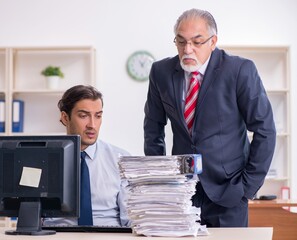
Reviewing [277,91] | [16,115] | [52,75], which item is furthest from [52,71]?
[277,91]

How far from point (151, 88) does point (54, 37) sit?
143 inches

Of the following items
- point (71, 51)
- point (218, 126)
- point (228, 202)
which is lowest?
point (228, 202)

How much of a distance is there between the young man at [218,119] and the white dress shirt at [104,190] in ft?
1.30

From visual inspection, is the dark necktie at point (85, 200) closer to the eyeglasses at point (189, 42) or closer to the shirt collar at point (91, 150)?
the shirt collar at point (91, 150)

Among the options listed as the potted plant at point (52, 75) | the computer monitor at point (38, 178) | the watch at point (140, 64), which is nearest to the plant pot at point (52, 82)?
the potted plant at point (52, 75)

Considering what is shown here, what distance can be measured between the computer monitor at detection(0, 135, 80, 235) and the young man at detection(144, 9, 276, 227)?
60cm

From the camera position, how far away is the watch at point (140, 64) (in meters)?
6.59

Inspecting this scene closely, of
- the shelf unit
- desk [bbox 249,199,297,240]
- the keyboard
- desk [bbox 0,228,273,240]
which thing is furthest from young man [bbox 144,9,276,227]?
the shelf unit

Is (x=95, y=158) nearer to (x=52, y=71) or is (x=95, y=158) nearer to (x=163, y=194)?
(x=163, y=194)

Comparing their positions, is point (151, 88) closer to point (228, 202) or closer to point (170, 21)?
point (228, 202)

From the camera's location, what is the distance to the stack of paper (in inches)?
98.0

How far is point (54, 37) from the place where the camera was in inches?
264

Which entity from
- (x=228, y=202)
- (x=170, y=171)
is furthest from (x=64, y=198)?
(x=228, y=202)

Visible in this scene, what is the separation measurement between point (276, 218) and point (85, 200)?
7.09 feet
